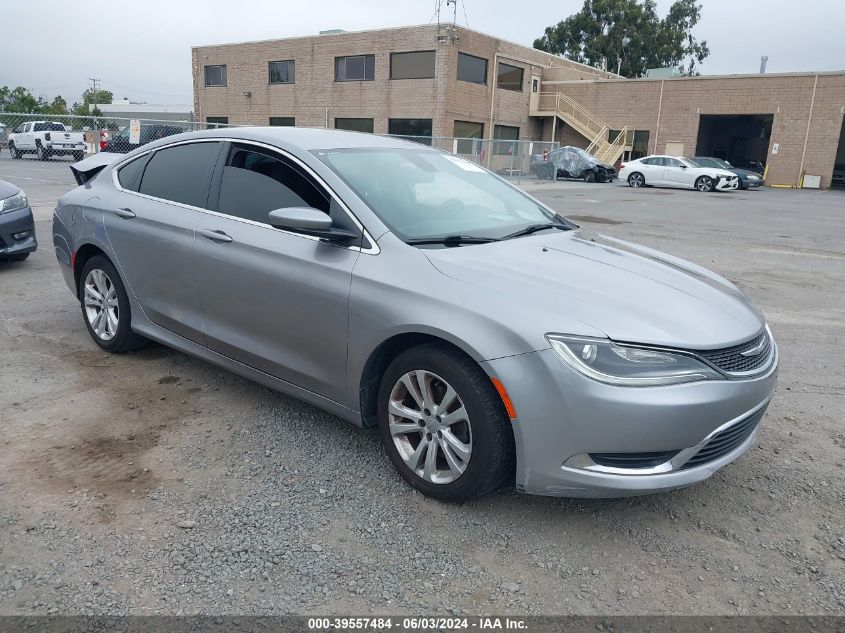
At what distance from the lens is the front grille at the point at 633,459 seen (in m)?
2.77

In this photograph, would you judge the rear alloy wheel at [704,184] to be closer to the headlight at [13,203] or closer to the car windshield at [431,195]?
the headlight at [13,203]

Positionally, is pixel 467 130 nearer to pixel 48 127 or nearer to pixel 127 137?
pixel 127 137

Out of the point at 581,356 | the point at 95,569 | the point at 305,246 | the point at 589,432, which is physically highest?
the point at 305,246

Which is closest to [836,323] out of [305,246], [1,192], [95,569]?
[305,246]

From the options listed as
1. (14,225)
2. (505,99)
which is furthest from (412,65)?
(14,225)

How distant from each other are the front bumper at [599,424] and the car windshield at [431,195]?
106 cm

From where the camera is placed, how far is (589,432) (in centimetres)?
271

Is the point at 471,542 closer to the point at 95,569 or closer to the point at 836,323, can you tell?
the point at 95,569

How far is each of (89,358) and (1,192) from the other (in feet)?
12.1

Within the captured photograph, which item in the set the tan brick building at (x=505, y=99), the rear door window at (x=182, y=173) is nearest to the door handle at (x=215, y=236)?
the rear door window at (x=182, y=173)

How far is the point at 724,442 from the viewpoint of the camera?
9.68ft

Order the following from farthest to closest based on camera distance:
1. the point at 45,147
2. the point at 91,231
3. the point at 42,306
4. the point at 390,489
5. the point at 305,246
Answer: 1. the point at 45,147
2. the point at 42,306
3. the point at 91,231
4. the point at 305,246
5. the point at 390,489

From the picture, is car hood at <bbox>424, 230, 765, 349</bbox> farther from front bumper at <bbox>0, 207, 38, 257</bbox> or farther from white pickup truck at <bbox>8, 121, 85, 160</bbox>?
white pickup truck at <bbox>8, 121, 85, 160</bbox>

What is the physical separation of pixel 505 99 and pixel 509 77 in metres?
1.27
